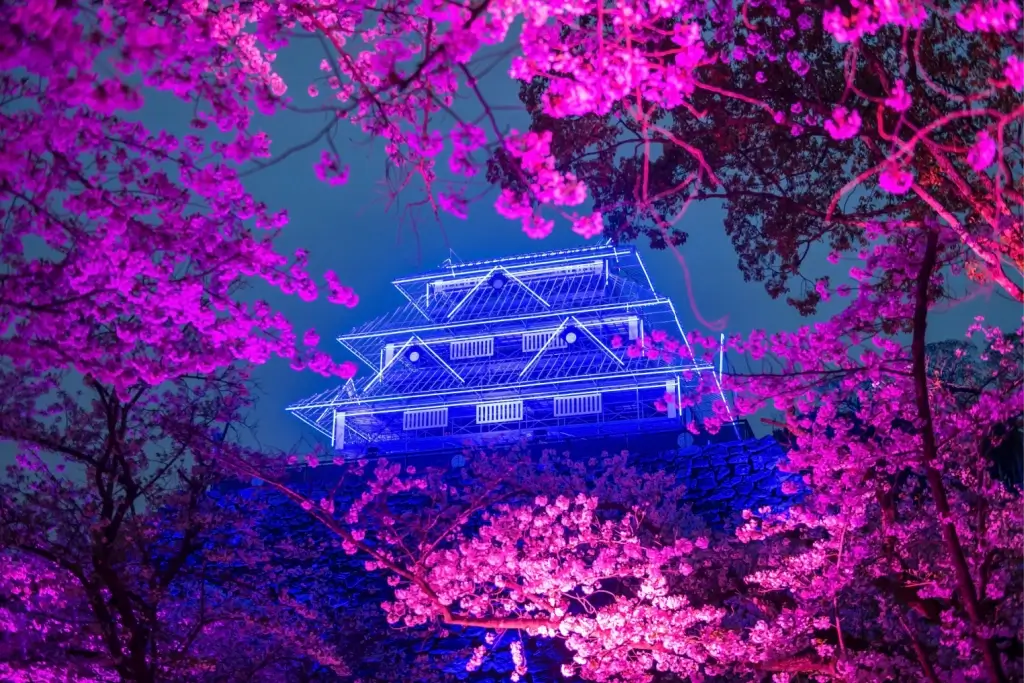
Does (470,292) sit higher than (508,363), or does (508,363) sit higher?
(470,292)

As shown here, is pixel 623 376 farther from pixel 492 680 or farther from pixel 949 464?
pixel 949 464

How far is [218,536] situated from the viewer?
1413 cm

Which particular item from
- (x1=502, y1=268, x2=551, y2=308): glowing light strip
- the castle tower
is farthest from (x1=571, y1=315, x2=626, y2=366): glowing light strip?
(x1=502, y1=268, x2=551, y2=308): glowing light strip

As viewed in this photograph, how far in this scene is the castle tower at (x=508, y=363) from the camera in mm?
26656

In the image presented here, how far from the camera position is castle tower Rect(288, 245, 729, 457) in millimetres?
26656

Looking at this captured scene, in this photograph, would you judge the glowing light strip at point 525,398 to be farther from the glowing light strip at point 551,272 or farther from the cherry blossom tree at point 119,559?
the cherry blossom tree at point 119,559

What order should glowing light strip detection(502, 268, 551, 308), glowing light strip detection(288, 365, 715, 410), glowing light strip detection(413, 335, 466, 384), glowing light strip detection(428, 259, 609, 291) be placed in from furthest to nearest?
glowing light strip detection(428, 259, 609, 291) < glowing light strip detection(502, 268, 551, 308) < glowing light strip detection(413, 335, 466, 384) < glowing light strip detection(288, 365, 715, 410)

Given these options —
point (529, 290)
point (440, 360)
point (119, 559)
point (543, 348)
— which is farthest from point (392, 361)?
point (119, 559)

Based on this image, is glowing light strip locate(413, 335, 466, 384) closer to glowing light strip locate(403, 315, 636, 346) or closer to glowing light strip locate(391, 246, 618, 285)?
glowing light strip locate(403, 315, 636, 346)

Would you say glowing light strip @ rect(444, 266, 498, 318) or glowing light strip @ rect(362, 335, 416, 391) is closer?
glowing light strip @ rect(362, 335, 416, 391)

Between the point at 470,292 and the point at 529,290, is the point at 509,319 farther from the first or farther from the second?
the point at 470,292

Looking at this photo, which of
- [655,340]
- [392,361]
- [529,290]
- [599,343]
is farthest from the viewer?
[529,290]

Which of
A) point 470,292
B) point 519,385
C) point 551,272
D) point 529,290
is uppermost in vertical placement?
point 551,272

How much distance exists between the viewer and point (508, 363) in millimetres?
29375
